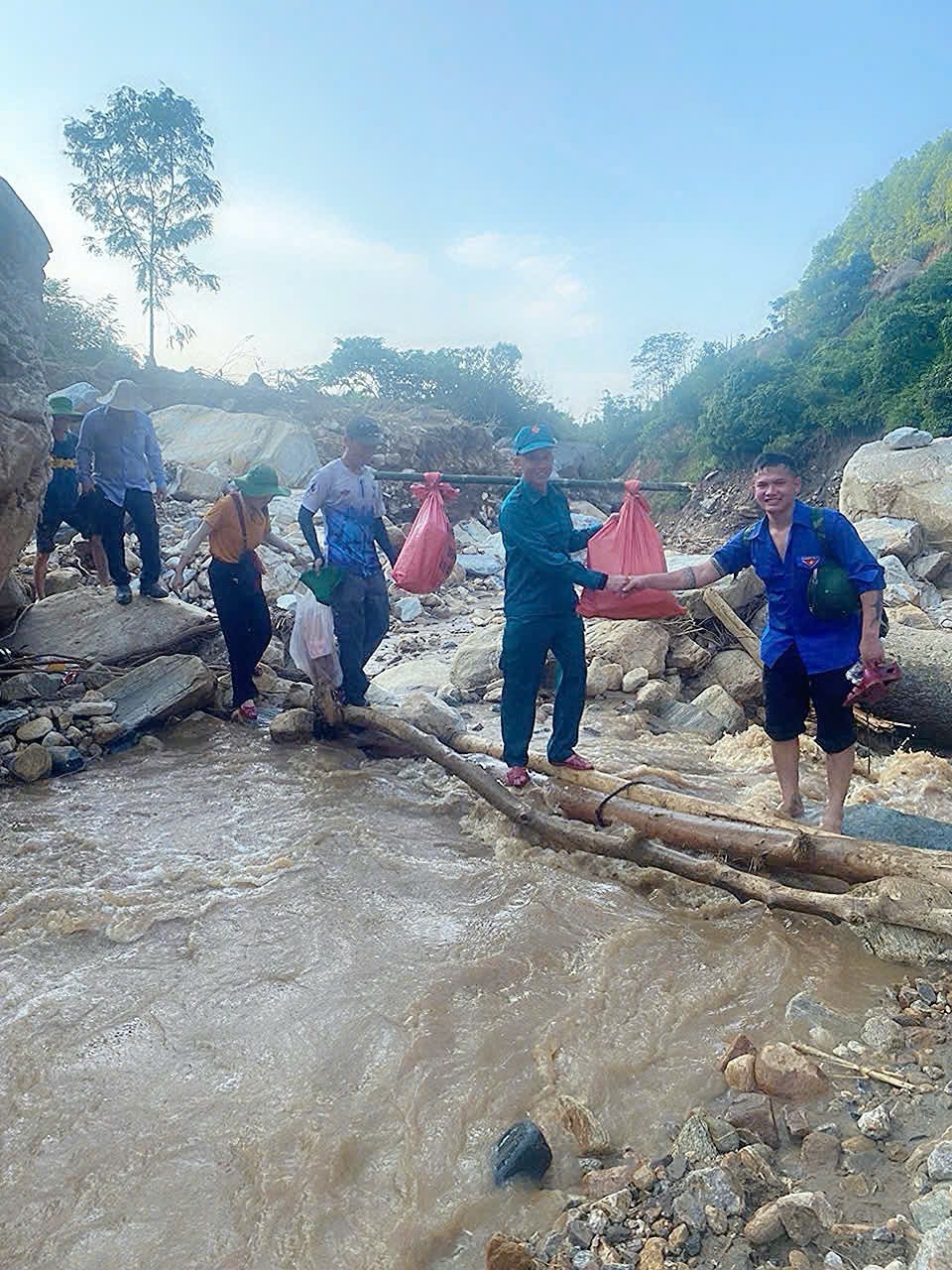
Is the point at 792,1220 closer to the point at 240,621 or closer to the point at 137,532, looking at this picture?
the point at 240,621

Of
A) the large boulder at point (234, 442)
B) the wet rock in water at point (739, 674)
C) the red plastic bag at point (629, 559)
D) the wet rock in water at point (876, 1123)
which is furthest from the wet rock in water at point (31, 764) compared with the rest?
the large boulder at point (234, 442)

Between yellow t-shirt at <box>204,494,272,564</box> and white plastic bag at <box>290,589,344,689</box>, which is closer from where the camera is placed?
white plastic bag at <box>290,589,344,689</box>

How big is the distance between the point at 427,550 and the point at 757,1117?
3.46 meters

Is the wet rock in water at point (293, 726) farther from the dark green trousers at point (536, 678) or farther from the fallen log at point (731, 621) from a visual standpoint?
the fallen log at point (731, 621)

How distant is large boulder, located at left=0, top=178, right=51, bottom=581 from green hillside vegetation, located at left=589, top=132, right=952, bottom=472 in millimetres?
14343

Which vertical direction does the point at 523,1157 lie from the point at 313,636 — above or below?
below

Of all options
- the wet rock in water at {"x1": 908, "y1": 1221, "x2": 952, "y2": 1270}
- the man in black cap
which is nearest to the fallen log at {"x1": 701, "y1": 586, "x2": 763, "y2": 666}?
the man in black cap

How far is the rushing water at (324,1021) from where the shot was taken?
187cm

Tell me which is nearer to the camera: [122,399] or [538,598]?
[538,598]

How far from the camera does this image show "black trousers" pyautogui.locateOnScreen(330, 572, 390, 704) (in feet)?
16.4

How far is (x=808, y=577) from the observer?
10.7ft

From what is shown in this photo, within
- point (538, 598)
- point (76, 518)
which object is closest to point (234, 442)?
point (76, 518)

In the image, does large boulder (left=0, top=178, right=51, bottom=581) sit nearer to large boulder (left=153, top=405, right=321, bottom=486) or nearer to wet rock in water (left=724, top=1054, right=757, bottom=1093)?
wet rock in water (left=724, top=1054, right=757, bottom=1093)

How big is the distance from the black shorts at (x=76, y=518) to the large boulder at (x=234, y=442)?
8129mm
